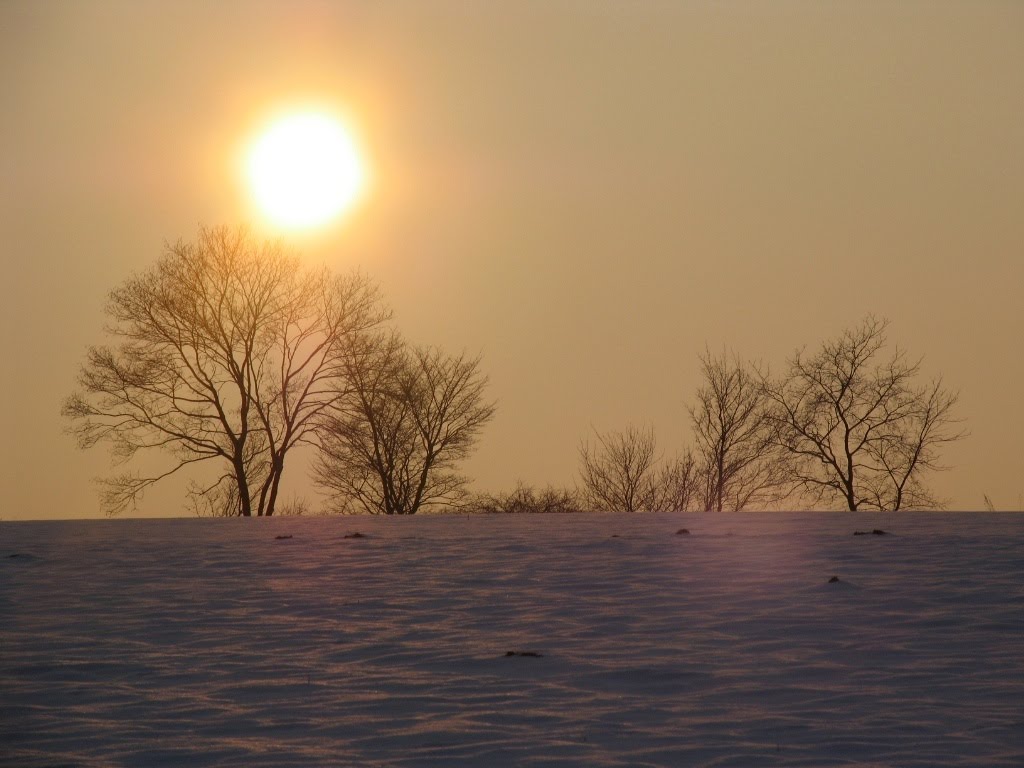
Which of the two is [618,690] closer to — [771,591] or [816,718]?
[816,718]

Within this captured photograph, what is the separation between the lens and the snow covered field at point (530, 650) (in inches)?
266

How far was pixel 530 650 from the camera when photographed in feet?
29.5

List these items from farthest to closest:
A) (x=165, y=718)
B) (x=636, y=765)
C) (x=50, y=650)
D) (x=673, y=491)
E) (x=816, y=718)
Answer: (x=673, y=491)
(x=50, y=650)
(x=165, y=718)
(x=816, y=718)
(x=636, y=765)

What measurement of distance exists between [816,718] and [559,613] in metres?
3.58

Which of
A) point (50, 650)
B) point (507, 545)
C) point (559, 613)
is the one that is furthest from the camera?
point (507, 545)

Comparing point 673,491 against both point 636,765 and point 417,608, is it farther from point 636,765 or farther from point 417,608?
point 636,765

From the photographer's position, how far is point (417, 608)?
10.9 metres

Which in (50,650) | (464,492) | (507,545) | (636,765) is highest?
(464,492)

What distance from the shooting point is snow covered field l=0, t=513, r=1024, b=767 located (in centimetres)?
676

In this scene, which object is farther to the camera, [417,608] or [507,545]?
[507,545]

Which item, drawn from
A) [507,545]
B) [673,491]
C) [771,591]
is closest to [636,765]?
[771,591]

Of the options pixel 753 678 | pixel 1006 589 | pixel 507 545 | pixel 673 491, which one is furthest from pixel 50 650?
pixel 673 491

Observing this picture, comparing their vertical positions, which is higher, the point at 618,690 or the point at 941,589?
the point at 941,589

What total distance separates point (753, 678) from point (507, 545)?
7.30 meters
